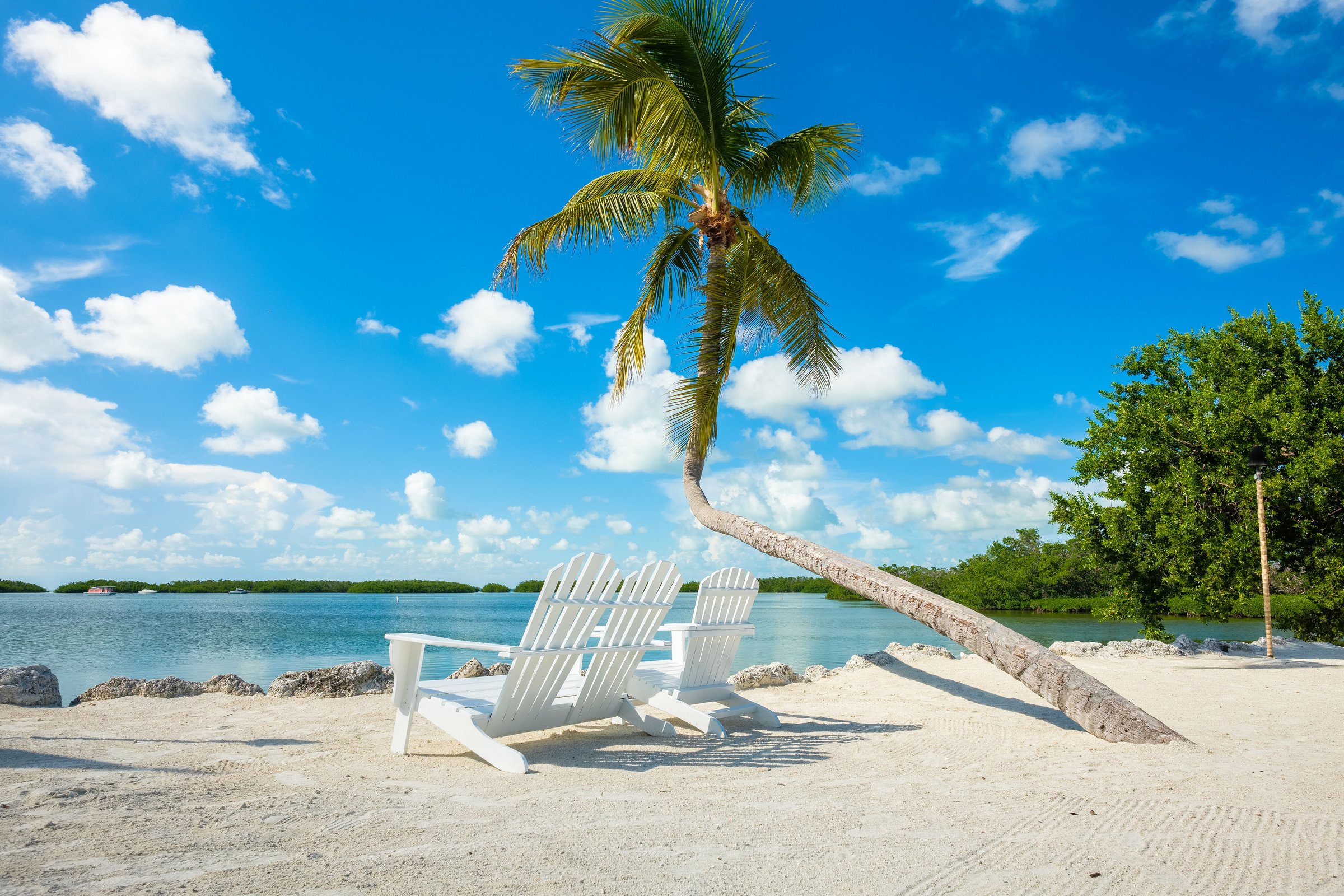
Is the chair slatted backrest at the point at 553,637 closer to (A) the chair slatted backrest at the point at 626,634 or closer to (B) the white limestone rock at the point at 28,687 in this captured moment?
(A) the chair slatted backrest at the point at 626,634

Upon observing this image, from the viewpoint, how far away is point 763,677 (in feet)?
28.2

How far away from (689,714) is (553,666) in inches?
50.2

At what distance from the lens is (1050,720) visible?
20.1 feet

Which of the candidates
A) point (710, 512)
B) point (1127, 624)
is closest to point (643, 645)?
point (710, 512)

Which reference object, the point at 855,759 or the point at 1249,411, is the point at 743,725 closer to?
the point at 855,759

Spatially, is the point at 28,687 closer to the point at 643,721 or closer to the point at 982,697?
the point at 643,721

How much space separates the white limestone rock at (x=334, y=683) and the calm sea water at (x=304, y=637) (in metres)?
3.73

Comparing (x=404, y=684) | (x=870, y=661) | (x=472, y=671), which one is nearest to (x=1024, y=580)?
(x=870, y=661)

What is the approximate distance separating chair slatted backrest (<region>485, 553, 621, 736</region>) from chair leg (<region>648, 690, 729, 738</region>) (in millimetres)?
852

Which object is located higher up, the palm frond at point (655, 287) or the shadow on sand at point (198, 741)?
the palm frond at point (655, 287)

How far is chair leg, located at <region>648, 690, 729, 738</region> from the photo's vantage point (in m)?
5.41

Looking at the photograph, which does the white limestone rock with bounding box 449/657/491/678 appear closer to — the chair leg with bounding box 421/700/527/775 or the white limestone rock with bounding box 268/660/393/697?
the white limestone rock with bounding box 268/660/393/697

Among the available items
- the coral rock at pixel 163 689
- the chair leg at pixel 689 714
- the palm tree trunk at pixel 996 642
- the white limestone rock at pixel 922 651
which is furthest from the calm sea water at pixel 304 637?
the chair leg at pixel 689 714

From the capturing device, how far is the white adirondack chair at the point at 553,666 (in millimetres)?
4426
